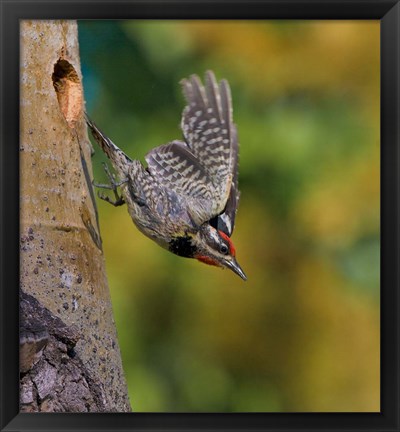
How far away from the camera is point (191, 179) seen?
4.45 meters

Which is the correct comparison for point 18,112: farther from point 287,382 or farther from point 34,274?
point 287,382

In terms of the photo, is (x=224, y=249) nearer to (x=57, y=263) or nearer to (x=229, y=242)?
(x=229, y=242)

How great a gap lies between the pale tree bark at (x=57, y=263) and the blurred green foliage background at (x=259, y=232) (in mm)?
694

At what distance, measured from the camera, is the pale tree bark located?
358 centimetres

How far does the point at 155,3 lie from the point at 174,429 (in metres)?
1.91

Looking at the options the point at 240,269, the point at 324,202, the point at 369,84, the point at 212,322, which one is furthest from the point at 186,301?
the point at 369,84

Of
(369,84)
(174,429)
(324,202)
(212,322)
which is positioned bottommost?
(174,429)

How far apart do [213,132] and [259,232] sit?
831mm

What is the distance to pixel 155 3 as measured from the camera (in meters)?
3.83

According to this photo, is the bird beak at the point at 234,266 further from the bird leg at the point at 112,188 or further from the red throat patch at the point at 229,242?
the bird leg at the point at 112,188

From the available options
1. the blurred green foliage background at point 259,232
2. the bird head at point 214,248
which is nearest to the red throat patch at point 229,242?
the bird head at point 214,248
